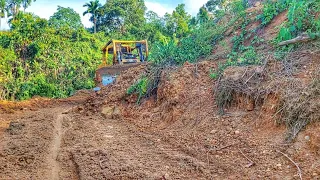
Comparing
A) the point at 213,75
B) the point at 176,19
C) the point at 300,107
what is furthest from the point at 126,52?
the point at 176,19

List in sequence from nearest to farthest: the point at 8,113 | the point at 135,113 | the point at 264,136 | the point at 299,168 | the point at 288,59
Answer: the point at 299,168 < the point at 264,136 < the point at 288,59 < the point at 135,113 < the point at 8,113

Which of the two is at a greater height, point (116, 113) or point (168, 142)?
point (116, 113)

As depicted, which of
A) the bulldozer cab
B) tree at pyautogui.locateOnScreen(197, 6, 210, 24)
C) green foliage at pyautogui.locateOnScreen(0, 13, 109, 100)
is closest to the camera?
tree at pyautogui.locateOnScreen(197, 6, 210, 24)

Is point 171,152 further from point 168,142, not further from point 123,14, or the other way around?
point 123,14

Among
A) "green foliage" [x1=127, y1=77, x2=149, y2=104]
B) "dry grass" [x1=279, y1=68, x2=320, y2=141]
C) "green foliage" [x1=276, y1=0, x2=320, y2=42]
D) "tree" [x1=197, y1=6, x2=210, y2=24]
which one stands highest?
"tree" [x1=197, y1=6, x2=210, y2=24]

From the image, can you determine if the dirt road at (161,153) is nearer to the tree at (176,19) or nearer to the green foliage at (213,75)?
the green foliage at (213,75)

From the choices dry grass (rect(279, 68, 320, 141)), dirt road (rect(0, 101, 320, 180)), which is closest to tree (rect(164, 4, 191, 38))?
dirt road (rect(0, 101, 320, 180))

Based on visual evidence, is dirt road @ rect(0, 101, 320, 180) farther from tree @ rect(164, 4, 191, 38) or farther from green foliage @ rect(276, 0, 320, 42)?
tree @ rect(164, 4, 191, 38)

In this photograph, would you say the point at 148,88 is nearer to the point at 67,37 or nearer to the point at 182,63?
the point at 182,63

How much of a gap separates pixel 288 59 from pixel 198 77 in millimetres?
2026

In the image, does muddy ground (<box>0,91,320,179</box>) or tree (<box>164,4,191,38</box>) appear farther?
tree (<box>164,4,191,38</box>)

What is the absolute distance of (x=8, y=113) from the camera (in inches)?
420

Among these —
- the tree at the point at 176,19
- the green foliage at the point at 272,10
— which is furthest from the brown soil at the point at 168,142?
the tree at the point at 176,19

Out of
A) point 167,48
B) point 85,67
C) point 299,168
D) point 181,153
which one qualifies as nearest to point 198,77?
point 167,48
